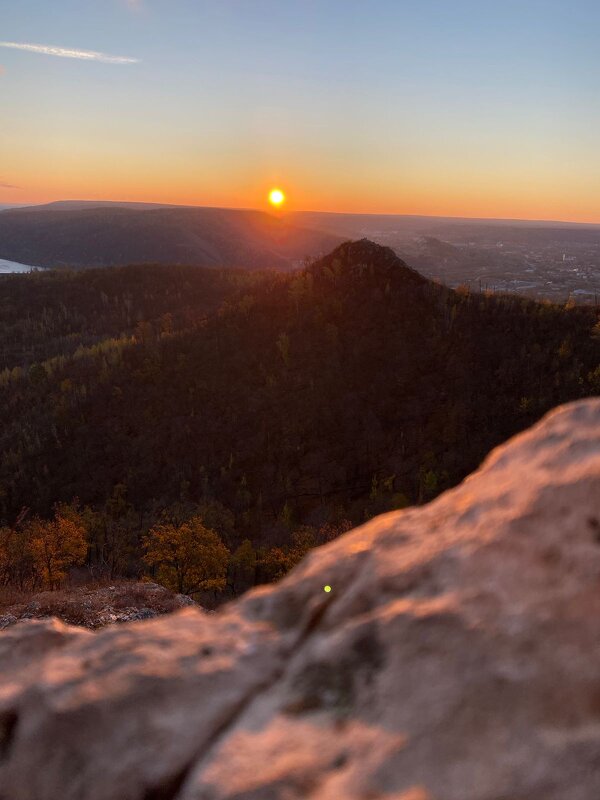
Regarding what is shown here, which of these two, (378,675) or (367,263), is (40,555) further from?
(367,263)

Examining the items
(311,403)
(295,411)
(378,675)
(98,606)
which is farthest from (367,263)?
(378,675)

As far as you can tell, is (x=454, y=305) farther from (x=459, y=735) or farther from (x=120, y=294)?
(x=120, y=294)

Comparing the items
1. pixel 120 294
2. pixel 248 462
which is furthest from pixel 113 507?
pixel 120 294

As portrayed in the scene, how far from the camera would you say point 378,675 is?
4.77 meters

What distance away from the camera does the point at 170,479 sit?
6869cm

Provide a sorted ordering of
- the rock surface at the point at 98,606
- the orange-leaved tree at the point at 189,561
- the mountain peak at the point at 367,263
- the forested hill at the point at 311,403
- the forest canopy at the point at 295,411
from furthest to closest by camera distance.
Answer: the mountain peak at the point at 367,263
the forested hill at the point at 311,403
the forest canopy at the point at 295,411
the orange-leaved tree at the point at 189,561
the rock surface at the point at 98,606

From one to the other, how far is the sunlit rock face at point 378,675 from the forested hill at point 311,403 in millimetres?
49720

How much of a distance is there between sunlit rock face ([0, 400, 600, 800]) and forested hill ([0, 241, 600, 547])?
163 ft

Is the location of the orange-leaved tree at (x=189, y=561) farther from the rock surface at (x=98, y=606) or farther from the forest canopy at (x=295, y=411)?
the rock surface at (x=98, y=606)

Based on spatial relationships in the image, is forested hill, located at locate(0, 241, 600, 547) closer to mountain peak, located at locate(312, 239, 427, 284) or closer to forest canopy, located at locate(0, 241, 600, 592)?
forest canopy, located at locate(0, 241, 600, 592)

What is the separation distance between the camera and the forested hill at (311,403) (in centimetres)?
6231

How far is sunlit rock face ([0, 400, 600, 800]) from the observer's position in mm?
3812

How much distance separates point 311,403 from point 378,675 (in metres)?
67.1

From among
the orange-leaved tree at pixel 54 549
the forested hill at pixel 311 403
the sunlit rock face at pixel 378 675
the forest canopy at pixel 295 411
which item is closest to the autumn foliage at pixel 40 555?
the orange-leaved tree at pixel 54 549
